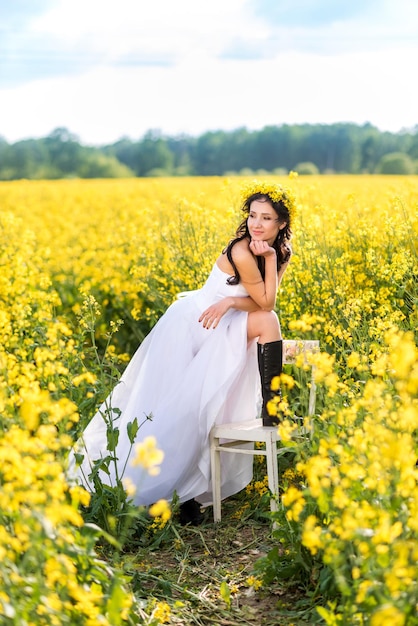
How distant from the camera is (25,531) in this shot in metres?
2.20

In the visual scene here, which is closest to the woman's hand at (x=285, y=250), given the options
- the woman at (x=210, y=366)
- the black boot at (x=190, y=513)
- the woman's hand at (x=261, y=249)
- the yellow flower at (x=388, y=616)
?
the woman at (x=210, y=366)

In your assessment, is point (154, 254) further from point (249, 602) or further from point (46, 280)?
point (249, 602)

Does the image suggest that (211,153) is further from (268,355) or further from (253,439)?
(253,439)

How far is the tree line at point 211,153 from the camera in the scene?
169 feet

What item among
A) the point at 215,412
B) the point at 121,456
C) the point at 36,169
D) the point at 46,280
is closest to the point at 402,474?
the point at 215,412

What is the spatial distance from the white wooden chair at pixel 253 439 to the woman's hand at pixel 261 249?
1.47ft

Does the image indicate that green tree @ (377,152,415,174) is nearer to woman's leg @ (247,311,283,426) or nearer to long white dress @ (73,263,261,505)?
long white dress @ (73,263,261,505)

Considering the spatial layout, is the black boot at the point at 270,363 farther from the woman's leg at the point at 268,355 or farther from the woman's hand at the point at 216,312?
the woman's hand at the point at 216,312

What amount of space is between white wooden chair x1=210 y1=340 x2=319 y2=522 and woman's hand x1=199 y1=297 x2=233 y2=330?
37 centimetres

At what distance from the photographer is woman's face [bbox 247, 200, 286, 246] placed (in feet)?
13.9

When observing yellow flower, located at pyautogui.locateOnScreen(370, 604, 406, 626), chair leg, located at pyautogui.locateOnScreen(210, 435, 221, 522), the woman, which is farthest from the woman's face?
yellow flower, located at pyautogui.locateOnScreen(370, 604, 406, 626)

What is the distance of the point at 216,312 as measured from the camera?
405 centimetres

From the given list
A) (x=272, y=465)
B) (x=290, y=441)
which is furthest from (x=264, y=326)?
(x=290, y=441)

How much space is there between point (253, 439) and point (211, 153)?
52427mm
